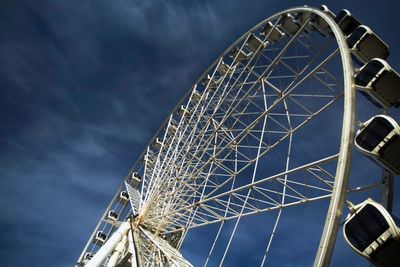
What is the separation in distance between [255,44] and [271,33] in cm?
120

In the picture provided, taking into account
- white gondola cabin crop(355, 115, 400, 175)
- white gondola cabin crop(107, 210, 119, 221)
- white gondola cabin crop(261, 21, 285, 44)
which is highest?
white gondola cabin crop(261, 21, 285, 44)

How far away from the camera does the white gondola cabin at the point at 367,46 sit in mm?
8852

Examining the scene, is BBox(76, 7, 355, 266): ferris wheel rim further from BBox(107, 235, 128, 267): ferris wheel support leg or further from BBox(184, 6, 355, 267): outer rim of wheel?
BBox(107, 235, 128, 267): ferris wheel support leg

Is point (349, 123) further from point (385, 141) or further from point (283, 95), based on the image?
point (283, 95)


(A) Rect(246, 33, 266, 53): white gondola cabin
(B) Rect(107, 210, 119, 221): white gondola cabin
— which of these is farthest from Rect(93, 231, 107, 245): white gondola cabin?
(A) Rect(246, 33, 266, 53): white gondola cabin

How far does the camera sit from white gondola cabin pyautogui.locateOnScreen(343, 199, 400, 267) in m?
4.98

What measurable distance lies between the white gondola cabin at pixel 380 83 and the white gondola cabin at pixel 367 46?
1630mm

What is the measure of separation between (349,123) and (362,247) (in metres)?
2.17

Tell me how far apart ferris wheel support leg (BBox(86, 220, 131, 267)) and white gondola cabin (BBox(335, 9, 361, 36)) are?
38.0ft

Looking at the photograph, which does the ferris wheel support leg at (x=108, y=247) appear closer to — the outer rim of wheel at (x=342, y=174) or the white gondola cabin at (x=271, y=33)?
the outer rim of wheel at (x=342, y=174)

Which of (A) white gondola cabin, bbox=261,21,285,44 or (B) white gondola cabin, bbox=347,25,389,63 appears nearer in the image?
(B) white gondola cabin, bbox=347,25,389,63

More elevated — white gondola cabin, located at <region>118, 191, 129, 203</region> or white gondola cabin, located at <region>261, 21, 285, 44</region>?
white gondola cabin, located at <region>261, 21, 285, 44</region>

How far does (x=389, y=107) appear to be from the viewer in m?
7.42

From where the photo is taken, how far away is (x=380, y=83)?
7250 mm
